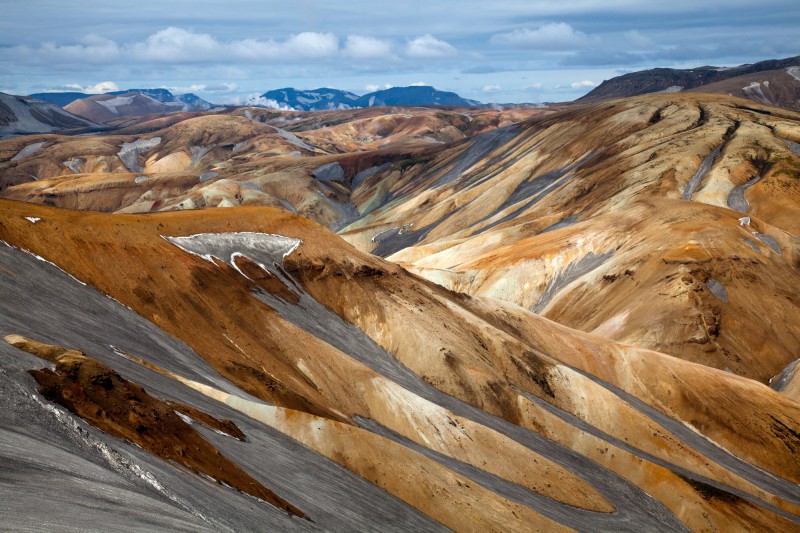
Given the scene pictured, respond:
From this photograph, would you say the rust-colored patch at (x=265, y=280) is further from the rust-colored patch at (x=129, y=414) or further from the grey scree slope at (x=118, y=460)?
the rust-colored patch at (x=129, y=414)

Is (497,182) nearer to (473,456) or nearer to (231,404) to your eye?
(473,456)

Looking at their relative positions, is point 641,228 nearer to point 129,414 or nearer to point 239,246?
point 239,246

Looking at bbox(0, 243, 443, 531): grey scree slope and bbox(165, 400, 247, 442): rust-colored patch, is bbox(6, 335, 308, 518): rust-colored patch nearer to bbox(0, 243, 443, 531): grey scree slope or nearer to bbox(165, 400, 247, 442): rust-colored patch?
bbox(0, 243, 443, 531): grey scree slope

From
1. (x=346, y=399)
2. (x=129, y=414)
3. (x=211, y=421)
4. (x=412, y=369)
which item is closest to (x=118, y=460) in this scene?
(x=129, y=414)

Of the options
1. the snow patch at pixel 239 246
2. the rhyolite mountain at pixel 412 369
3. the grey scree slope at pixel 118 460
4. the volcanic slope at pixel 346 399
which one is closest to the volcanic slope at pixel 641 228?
the rhyolite mountain at pixel 412 369

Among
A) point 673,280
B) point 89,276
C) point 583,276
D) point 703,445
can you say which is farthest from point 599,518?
point 583,276

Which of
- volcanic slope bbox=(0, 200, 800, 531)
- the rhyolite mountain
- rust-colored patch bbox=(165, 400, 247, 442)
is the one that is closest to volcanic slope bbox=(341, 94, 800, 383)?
the rhyolite mountain

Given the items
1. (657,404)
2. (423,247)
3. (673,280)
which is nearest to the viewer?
(657,404)
